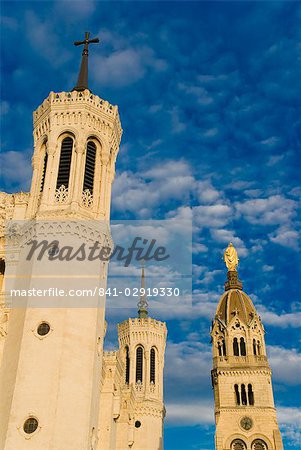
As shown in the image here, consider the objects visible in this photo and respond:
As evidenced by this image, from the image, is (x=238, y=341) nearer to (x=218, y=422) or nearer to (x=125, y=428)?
(x=218, y=422)

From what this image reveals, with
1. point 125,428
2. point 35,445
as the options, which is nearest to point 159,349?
point 125,428

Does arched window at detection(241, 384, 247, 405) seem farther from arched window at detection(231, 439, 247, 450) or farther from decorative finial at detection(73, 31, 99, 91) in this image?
decorative finial at detection(73, 31, 99, 91)

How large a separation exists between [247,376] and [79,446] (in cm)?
4646

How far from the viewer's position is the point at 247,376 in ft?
222

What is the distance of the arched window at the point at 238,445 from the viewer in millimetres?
63281

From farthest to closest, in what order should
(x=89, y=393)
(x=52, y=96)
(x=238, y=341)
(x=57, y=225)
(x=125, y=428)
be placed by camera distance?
(x=238, y=341), (x=125, y=428), (x=52, y=96), (x=57, y=225), (x=89, y=393)

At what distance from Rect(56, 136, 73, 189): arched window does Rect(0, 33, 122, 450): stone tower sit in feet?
0.20

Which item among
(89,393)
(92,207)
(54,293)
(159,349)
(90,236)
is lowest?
(89,393)

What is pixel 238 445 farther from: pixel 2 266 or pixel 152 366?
pixel 2 266

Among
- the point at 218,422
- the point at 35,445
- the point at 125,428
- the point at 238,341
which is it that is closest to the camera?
the point at 35,445

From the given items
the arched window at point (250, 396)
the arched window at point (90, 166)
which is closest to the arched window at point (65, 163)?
the arched window at point (90, 166)

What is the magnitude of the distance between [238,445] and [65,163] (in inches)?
1822

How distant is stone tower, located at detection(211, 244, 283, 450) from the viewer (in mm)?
63375

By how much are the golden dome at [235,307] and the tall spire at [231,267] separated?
1060mm
